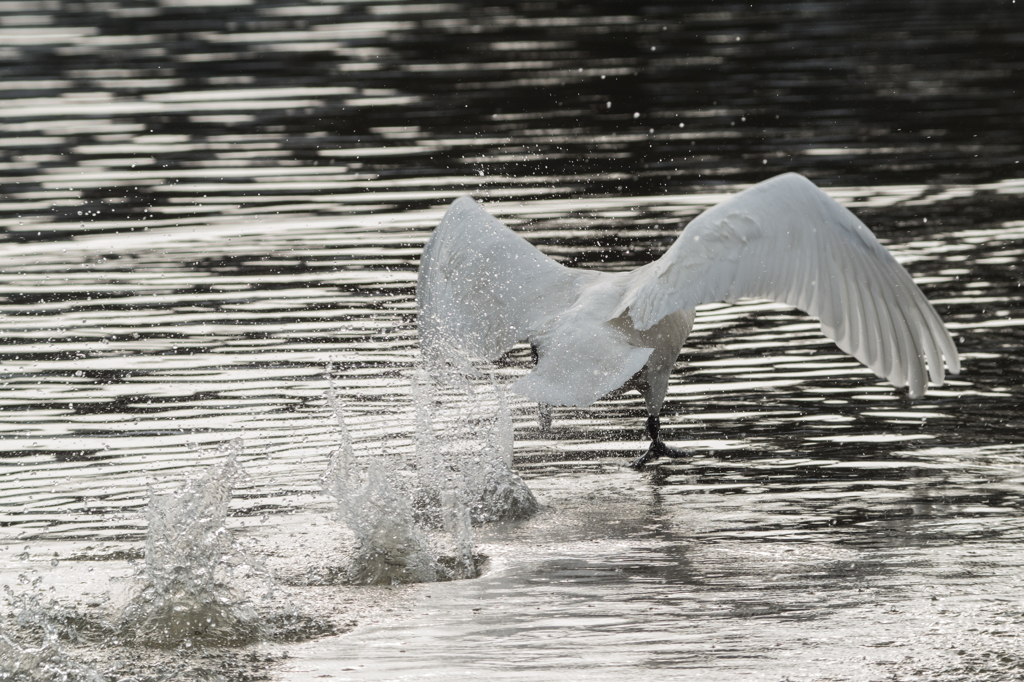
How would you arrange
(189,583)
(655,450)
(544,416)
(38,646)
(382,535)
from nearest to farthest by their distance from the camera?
(38,646) < (189,583) < (382,535) < (655,450) < (544,416)

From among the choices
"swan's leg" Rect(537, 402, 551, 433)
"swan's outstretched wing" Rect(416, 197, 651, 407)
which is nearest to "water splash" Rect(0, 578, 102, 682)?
"swan's outstretched wing" Rect(416, 197, 651, 407)

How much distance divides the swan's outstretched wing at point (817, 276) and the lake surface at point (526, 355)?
0.63 m

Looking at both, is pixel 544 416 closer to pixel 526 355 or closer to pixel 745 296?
pixel 745 296

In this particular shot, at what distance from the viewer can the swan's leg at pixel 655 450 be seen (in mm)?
8148

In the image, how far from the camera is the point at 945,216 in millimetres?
12867

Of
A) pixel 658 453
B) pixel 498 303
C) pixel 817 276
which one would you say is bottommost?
pixel 658 453

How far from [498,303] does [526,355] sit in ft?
5.43

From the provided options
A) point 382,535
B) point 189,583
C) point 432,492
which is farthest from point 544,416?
point 189,583

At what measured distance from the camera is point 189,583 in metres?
6.01

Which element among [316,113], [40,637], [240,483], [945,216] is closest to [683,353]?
[240,483]

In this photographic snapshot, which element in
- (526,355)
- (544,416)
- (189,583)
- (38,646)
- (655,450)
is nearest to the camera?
(38,646)

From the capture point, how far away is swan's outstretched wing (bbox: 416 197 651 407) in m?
7.41

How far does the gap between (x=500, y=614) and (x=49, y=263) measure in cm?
772

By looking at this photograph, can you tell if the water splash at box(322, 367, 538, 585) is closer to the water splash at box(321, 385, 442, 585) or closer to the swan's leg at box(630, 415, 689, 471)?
the water splash at box(321, 385, 442, 585)
